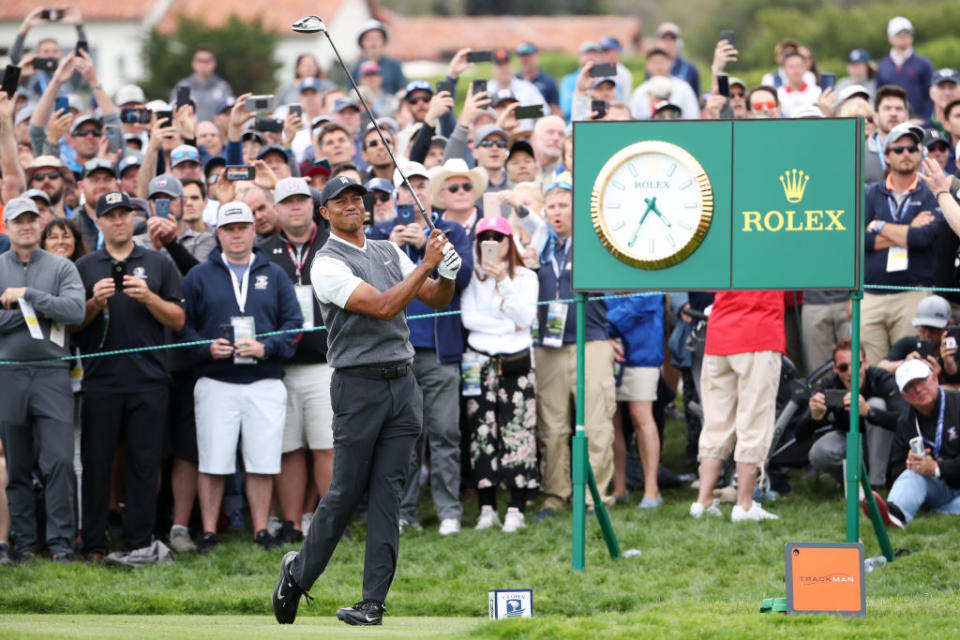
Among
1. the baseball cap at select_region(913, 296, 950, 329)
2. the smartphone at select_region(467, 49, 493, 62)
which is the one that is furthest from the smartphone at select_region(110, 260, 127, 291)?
the baseball cap at select_region(913, 296, 950, 329)

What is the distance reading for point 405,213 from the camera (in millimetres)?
13016

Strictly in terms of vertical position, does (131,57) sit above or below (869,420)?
above

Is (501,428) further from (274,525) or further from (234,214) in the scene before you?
(234,214)

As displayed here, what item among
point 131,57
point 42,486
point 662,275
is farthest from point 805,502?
point 131,57

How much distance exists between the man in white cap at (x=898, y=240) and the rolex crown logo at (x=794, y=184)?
2.82 metres

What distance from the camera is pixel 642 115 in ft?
63.8

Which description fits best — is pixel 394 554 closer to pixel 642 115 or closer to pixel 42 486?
pixel 42 486

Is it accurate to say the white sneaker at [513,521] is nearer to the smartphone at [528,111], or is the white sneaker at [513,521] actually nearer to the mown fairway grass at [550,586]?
the mown fairway grass at [550,586]

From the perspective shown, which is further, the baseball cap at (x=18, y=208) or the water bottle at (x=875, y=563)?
the baseball cap at (x=18, y=208)

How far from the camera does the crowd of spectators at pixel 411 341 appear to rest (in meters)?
12.4

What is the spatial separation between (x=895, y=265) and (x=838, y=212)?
297cm

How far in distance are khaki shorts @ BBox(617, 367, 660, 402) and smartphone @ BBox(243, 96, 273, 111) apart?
4451mm

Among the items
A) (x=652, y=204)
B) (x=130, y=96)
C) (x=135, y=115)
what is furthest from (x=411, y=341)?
(x=130, y=96)

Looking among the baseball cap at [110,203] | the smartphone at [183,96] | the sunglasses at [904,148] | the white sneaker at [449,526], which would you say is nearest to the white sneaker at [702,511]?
the white sneaker at [449,526]
